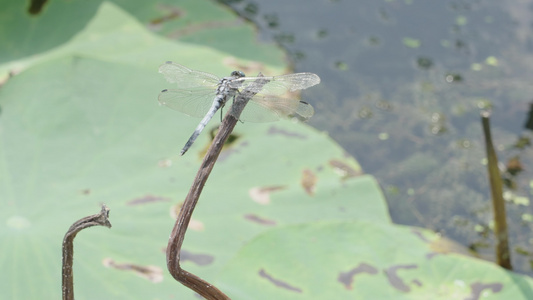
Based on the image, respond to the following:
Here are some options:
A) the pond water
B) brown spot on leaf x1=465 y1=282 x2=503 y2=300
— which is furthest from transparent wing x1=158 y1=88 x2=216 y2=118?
the pond water

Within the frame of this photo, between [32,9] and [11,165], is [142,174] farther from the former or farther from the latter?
[32,9]

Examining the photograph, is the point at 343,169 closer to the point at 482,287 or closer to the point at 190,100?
the point at 482,287

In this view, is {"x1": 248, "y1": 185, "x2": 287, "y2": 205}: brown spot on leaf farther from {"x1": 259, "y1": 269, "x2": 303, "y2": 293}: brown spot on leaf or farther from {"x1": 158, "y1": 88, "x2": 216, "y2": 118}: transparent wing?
{"x1": 158, "y1": 88, "x2": 216, "y2": 118}: transparent wing

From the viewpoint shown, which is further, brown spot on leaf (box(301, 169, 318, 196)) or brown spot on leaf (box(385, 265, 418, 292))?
brown spot on leaf (box(301, 169, 318, 196))

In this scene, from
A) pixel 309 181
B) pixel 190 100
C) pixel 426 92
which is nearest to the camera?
pixel 190 100

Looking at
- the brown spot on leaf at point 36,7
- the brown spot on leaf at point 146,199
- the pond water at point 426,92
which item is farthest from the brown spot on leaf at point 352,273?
the brown spot on leaf at point 36,7

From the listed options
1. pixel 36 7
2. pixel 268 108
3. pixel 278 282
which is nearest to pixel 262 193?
pixel 278 282
